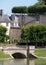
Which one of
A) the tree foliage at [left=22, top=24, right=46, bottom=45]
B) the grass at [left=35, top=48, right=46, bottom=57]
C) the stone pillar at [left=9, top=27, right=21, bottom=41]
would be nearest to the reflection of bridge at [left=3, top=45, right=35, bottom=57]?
the grass at [left=35, top=48, right=46, bottom=57]

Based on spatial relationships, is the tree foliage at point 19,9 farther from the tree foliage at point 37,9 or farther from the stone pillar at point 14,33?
the stone pillar at point 14,33

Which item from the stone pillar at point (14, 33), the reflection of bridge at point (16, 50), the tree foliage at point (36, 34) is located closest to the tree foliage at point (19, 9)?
the stone pillar at point (14, 33)

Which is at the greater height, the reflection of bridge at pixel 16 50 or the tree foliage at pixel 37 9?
the tree foliage at pixel 37 9

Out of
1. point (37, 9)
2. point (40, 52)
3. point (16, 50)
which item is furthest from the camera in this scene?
point (37, 9)

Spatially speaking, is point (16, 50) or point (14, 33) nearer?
point (16, 50)

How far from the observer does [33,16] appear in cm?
11012

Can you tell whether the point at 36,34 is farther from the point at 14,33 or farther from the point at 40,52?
the point at 14,33

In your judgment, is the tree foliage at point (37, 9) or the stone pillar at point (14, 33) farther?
the tree foliage at point (37, 9)

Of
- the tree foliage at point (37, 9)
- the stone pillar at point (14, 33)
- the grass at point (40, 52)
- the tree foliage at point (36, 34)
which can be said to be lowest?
the stone pillar at point (14, 33)

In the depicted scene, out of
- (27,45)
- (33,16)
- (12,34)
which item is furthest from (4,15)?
(27,45)

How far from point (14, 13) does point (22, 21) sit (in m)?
8.47

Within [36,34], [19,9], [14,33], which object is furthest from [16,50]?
[19,9]

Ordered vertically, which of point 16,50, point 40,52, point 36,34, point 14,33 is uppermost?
Result: point 36,34

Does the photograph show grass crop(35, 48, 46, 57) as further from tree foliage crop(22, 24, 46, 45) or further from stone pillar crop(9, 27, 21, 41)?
stone pillar crop(9, 27, 21, 41)
